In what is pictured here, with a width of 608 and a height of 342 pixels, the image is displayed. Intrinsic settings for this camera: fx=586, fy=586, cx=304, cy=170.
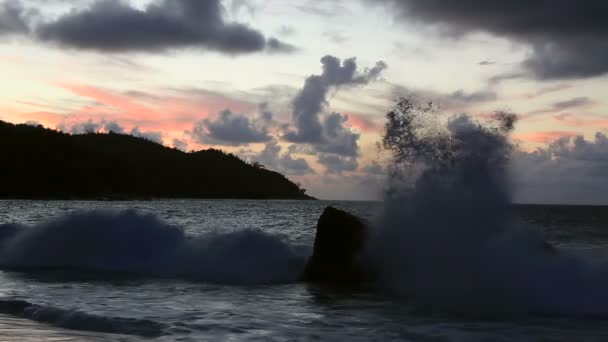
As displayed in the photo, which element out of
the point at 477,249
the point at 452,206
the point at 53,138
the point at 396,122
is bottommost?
the point at 477,249

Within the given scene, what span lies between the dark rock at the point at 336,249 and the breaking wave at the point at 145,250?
0.81 metres

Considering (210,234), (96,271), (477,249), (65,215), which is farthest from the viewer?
(65,215)

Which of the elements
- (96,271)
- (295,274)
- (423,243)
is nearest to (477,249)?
(423,243)

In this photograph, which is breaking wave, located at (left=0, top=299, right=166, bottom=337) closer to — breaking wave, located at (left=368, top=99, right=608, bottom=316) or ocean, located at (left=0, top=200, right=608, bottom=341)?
ocean, located at (left=0, top=200, right=608, bottom=341)

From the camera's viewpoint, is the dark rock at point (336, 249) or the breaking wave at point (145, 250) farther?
the breaking wave at point (145, 250)

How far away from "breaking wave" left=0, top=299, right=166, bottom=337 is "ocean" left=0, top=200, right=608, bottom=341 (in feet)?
0.06

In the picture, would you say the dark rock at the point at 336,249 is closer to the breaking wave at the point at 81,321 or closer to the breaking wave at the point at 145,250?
the breaking wave at the point at 145,250

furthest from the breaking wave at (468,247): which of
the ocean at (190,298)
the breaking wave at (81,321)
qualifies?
the breaking wave at (81,321)

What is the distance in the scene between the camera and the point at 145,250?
17.2 m

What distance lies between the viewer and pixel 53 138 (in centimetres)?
17388

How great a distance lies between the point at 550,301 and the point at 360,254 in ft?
15.3

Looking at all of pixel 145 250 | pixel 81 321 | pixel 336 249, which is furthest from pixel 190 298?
pixel 145 250

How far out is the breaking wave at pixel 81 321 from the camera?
8.23m

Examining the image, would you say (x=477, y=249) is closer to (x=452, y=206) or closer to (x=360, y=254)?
(x=452, y=206)
